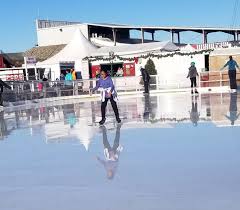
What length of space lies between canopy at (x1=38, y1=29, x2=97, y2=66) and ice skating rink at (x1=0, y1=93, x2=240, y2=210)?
2259 centimetres

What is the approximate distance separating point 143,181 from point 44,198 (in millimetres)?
1047

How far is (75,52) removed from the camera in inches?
1275

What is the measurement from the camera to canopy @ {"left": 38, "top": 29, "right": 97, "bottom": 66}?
31.6 m

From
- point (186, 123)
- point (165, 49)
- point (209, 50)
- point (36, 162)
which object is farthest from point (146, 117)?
point (165, 49)

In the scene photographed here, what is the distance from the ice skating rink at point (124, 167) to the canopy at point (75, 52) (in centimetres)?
2259

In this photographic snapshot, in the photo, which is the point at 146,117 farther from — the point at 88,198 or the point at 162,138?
the point at 88,198

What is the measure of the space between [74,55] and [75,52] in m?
0.46

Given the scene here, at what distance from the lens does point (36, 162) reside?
235 inches

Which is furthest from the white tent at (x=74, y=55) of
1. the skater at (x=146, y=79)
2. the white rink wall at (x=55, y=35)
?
the white rink wall at (x=55, y=35)

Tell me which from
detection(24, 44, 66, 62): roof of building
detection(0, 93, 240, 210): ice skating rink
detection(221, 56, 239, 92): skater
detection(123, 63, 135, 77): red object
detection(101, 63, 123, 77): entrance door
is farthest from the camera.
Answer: detection(24, 44, 66, 62): roof of building

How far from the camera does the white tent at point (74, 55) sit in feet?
102

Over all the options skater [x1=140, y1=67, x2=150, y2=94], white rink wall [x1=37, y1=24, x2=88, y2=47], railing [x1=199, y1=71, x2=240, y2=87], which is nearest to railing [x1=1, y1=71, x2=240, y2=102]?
railing [x1=199, y1=71, x2=240, y2=87]

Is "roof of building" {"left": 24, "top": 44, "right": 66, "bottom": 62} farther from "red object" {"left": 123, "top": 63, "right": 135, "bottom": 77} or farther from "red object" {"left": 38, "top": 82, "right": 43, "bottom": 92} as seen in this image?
"red object" {"left": 38, "top": 82, "right": 43, "bottom": 92}

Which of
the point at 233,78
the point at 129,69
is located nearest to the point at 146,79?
the point at 233,78
